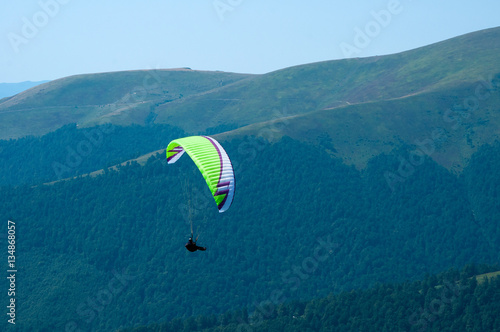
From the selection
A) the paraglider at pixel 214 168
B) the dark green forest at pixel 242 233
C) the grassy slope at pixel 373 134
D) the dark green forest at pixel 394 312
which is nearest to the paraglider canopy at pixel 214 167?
the paraglider at pixel 214 168

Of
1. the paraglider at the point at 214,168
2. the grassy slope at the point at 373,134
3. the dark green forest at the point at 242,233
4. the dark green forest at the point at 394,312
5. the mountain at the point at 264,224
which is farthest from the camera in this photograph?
the grassy slope at the point at 373,134

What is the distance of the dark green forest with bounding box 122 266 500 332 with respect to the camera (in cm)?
9650

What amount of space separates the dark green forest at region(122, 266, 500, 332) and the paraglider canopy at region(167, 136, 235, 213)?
190ft

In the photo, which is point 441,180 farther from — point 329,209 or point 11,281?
point 11,281

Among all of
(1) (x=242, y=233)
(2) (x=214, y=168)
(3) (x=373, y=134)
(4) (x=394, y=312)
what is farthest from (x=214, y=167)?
(3) (x=373, y=134)

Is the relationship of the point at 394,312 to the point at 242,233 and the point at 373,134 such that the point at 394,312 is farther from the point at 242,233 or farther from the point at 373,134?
the point at 373,134

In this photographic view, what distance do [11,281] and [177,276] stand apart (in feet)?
126

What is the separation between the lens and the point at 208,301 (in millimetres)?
136875

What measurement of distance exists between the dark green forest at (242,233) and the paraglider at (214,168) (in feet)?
287

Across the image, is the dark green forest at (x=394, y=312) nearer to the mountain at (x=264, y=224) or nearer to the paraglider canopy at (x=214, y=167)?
the mountain at (x=264, y=224)

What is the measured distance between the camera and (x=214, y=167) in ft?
154

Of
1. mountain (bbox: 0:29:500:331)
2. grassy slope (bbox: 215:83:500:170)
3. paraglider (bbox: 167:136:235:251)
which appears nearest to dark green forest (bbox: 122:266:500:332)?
mountain (bbox: 0:29:500:331)

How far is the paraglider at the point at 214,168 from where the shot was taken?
4506 cm

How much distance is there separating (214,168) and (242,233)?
11294 centimetres
